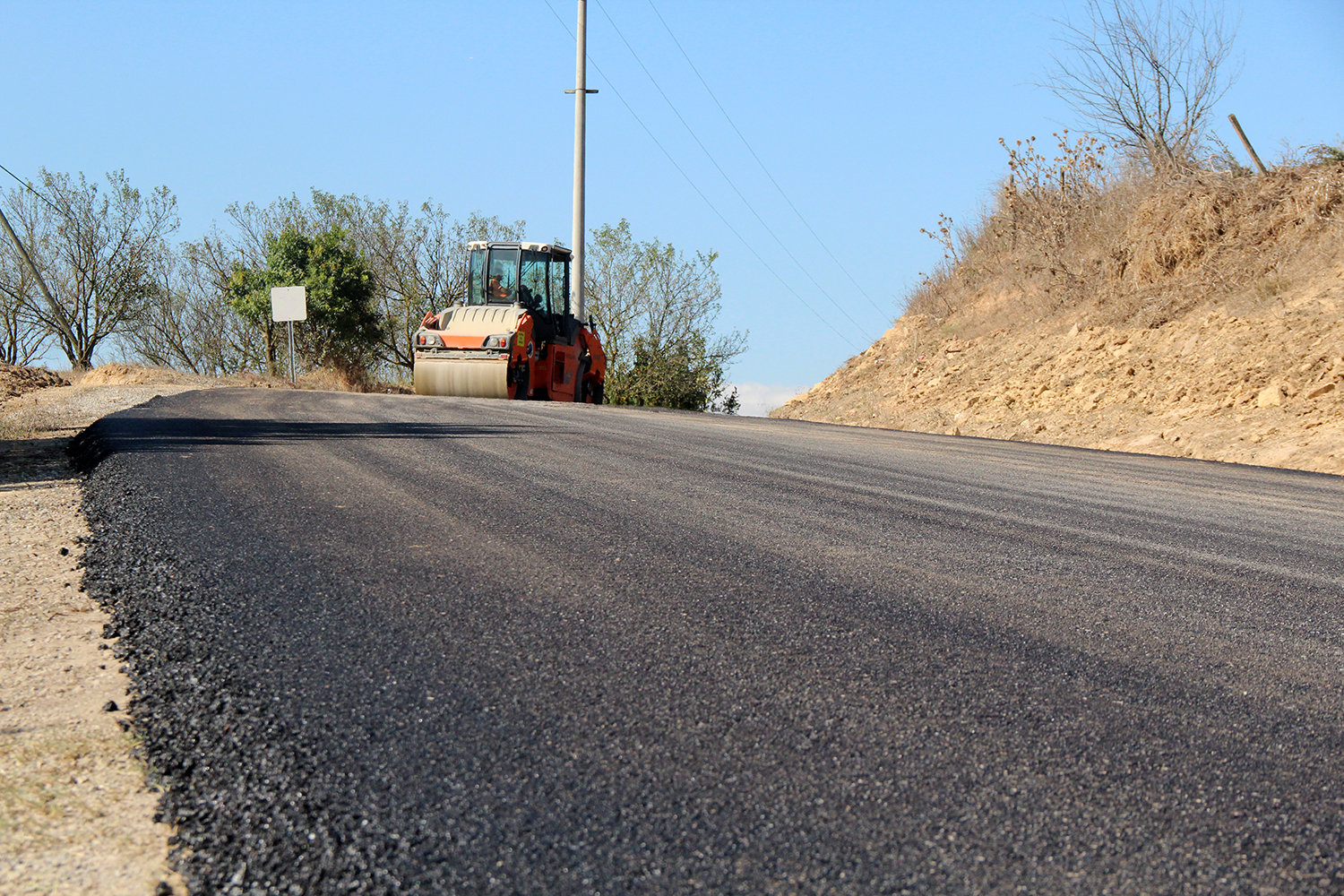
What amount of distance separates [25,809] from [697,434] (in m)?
9.42

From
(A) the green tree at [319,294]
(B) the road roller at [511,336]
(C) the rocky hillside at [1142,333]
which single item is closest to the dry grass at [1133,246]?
(C) the rocky hillside at [1142,333]

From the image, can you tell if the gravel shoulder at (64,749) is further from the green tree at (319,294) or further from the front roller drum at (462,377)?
the green tree at (319,294)

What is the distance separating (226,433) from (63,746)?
7268mm

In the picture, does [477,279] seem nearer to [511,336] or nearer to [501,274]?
[501,274]

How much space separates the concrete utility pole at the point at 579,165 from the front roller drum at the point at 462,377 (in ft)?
21.6

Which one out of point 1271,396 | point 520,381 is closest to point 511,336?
point 520,381

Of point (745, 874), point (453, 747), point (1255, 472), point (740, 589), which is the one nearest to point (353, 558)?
point (740, 589)

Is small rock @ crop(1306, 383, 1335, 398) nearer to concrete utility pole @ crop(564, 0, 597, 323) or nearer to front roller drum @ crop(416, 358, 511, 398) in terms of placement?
front roller drum @ crop(416, 358, 511, 398)

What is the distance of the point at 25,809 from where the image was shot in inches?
89.0

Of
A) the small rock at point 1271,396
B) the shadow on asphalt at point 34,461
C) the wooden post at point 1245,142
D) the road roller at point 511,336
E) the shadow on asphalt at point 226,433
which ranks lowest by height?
the shadow on asphalt at point 34,461

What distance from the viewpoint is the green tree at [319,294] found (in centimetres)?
3431

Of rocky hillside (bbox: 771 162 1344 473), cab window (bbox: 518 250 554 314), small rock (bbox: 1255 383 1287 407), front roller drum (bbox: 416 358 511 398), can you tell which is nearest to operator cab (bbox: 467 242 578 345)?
cab window (bbox: 518 250 554 314)

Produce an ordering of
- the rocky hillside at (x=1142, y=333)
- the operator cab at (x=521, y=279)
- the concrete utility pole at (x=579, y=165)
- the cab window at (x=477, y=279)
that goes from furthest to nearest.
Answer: the concrete utility pole at (x=579, y=165) → the cab window at (x=477, y=279) → the operator cab at (x=521, y=279) → the rocky hillside at (x=1142, y=333)

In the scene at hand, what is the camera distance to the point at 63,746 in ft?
8.45
